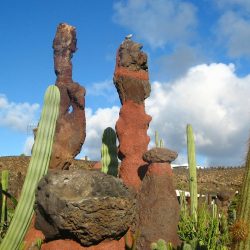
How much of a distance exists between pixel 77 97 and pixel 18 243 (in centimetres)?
1203

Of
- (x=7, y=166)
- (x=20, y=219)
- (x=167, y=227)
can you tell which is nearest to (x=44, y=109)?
(x=20, y=219)

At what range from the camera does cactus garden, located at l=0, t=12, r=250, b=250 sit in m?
6.36

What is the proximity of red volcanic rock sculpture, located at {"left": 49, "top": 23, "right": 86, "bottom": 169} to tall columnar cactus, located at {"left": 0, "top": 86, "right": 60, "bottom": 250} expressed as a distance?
28.8 feet

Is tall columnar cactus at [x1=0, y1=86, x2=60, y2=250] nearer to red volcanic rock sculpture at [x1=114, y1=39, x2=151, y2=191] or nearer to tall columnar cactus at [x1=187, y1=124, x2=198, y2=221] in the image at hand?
red volcanic rock sculpture at [x1=114, y1=39, x2=151, y2=191]

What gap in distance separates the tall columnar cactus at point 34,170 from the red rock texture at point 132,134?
421 cm

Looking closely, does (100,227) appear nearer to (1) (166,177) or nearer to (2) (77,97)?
(1) (166,177)

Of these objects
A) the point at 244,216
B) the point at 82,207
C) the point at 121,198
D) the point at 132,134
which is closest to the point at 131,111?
the point at 132,134

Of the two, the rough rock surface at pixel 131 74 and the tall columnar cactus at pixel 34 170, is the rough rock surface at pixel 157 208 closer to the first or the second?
the rough rock surface at pixel 131 74

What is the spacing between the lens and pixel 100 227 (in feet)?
23.8

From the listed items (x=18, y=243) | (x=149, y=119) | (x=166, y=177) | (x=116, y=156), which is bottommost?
(x=18, y=243)

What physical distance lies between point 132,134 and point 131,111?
595 millimetres

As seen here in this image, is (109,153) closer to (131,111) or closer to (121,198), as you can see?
(131,111)

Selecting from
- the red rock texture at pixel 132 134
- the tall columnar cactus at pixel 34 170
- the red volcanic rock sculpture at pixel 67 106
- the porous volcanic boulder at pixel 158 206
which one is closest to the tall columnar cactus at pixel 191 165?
the red rock texture at pixel 132 134

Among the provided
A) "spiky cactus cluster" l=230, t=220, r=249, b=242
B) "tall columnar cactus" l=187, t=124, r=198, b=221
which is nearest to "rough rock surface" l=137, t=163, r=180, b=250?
"tall columnar cactus" l=187, t=124, r=198, b=221
